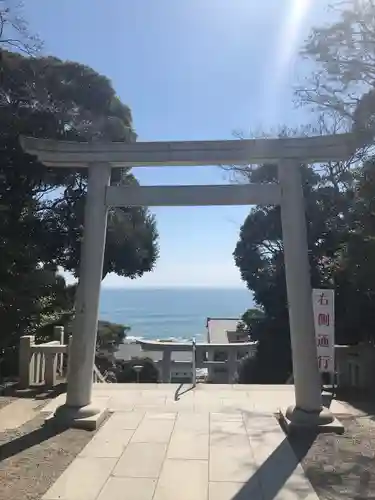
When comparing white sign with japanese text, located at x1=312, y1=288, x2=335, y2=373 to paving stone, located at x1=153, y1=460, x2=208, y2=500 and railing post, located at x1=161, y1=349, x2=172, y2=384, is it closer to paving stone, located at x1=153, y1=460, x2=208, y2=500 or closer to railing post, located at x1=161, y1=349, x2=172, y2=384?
paving stone, located at x1=153, y1=460, x2=208, y2=500

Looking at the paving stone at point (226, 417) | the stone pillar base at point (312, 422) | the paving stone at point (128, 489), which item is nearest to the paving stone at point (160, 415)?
the paving stone at point (226, 417)

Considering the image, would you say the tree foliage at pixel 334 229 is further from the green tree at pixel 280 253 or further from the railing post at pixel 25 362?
the railing post at pixel 25 362

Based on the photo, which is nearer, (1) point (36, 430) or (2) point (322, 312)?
(1) point (36, 430)

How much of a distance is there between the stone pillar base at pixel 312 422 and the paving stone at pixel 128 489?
2.02 meters

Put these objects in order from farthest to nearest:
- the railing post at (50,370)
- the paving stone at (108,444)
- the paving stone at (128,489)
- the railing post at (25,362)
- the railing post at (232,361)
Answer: the railing post at (232,361) < the railing post at (50,370) < the railing post at (25,362) < the paving stone at (108,444) < the paving stone at (128,489)

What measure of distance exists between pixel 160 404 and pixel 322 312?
2.65 m

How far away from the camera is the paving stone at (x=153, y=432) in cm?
495

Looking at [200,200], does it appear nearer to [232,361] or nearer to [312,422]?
[312,422]

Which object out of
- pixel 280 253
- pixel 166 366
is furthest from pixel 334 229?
pixel 166 366

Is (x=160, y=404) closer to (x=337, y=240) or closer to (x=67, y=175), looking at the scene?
(x=337, y=240)

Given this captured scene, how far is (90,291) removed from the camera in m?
5.58

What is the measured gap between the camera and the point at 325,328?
274 inches

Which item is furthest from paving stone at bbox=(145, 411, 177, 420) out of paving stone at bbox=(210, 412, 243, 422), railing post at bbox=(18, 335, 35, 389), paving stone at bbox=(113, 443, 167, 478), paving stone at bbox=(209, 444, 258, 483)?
railing post at bbox=(18, 335, 35, 389)

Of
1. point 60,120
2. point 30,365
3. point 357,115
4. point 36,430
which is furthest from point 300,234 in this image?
point 60,120
